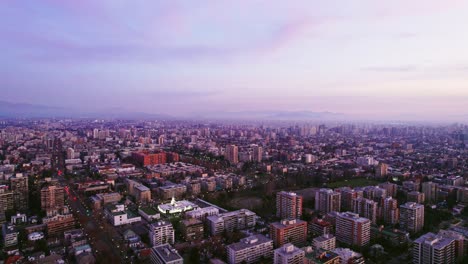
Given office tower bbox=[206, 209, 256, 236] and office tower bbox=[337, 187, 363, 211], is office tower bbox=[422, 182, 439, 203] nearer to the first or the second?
office tower bbox=[337, 187, 363, 211]

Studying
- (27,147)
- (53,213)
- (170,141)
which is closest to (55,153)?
(27,147)

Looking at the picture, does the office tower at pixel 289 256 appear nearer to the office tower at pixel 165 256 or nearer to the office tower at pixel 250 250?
the office tower at pixel 250 250

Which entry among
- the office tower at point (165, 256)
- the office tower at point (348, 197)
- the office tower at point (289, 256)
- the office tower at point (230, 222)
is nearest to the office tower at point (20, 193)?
the office tower at point (165, 256)

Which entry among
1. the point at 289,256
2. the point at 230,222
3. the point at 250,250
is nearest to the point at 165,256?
the point at 250,250

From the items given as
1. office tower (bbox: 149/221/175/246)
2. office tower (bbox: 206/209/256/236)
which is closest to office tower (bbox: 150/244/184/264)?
office tower (bbox: 149/221/175/246)

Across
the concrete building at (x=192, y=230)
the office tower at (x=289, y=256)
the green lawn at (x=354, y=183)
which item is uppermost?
the office tower at (x=289, y=256)

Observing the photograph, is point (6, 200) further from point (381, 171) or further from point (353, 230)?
point (381, 171)

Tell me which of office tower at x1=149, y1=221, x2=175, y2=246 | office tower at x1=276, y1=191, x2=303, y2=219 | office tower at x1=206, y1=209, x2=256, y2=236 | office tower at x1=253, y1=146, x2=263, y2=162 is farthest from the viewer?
office tower at x1=253, y1=146, x2=263, y2=162
